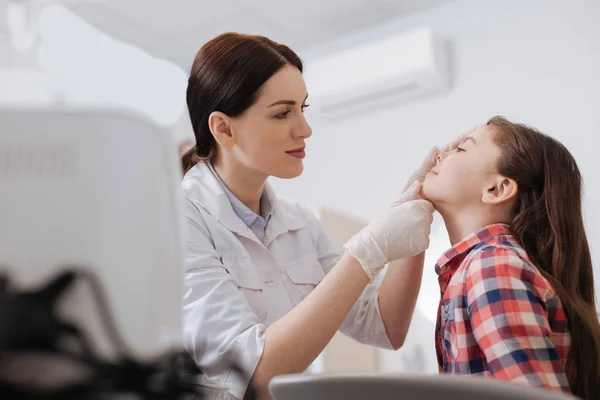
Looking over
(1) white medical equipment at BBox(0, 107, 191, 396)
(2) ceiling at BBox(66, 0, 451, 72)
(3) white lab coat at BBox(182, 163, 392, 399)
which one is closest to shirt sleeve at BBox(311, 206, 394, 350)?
(3) white lab coat at BBox(182, 163, 392, 399)

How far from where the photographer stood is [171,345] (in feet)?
1.56

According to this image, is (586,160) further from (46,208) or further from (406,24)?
(46,208)

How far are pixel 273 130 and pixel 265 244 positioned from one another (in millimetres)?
283

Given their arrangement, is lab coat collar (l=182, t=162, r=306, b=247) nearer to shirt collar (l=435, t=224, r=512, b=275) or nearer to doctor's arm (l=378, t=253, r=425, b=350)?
doctor's arm (l=378, t=253, r=425, b=350)

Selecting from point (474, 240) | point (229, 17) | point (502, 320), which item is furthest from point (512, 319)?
point (229, 17)

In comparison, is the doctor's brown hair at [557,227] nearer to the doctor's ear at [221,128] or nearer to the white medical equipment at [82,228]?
the doctor's ear at [221,128]

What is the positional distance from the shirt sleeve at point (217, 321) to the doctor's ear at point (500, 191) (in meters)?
0.56

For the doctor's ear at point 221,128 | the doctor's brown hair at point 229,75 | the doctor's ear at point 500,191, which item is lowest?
the doctor's ear at point 500,191

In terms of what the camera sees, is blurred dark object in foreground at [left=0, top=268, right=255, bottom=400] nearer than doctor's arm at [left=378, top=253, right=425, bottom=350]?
Yes

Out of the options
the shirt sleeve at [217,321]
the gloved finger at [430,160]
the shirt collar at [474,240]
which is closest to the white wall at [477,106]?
the gloved finger at [430,160]

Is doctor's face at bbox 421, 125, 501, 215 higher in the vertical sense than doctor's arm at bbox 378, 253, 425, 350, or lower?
higher

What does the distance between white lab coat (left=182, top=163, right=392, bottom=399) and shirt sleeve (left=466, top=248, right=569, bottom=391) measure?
1.32 ft

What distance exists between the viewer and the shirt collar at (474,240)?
131cm

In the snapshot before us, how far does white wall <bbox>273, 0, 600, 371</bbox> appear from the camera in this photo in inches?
110
